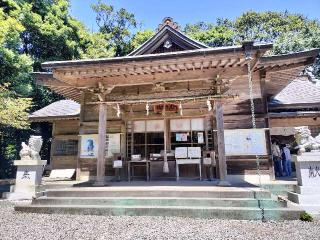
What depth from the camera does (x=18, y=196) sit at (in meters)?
8.52

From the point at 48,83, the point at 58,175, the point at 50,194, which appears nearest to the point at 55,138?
the point at 58,175

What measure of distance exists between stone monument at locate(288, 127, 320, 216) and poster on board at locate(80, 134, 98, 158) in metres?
7.73

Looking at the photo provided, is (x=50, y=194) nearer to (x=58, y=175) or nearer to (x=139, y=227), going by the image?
(x=139, y=227)

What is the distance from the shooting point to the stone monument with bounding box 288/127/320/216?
6.40 metres

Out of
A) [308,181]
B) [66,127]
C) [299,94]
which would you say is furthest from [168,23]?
[308,181]

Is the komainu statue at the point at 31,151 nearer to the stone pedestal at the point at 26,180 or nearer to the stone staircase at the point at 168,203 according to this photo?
the stone pedestal at the point at 26,180

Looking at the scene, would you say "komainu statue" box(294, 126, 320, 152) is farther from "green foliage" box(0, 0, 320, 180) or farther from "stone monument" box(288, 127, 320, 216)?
"green foliage" box(0, 0, 320, 180)

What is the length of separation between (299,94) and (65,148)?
42.0 ft

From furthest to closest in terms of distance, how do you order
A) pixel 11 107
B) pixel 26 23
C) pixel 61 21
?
pixel 61 21 < pixel 26 23 < pixel 11 107

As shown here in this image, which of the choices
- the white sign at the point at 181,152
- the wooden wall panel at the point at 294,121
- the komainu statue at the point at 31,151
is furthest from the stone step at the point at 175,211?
the wooden wall panel at the point at 294,121

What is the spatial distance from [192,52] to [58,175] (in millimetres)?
9663

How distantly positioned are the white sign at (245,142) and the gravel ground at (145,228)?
426cm

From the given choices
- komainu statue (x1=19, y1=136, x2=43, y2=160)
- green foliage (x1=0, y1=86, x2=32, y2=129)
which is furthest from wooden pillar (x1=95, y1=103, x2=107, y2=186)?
green foliage (x1=0, y1=86, x2=32, y2=129)

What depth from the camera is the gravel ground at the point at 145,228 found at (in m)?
4.54
